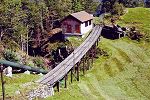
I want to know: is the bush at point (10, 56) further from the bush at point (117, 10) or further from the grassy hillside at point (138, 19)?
the bush at point (117, 10)

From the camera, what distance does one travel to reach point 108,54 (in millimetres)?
88688

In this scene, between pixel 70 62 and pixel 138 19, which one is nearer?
pixel 70 62

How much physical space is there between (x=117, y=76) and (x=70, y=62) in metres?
12.5

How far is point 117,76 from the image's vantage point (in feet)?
258

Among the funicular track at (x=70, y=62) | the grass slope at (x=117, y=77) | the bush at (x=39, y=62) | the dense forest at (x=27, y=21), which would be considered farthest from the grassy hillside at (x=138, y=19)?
the bush at (x=39, y=62)

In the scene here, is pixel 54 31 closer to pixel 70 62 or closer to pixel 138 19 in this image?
pixel 138 19

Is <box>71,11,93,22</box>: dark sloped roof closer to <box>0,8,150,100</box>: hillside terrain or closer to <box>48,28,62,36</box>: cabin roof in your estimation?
<box>48,28,62,36</box>: cabin roof

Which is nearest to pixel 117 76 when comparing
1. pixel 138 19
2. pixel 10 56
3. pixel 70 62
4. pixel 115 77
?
pixel 115 77

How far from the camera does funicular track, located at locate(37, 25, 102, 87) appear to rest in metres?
61.3

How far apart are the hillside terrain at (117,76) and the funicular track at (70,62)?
2.49m

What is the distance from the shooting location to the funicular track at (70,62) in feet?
201

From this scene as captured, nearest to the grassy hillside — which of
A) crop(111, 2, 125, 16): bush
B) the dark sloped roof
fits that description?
crop(111, 2, 125, 16): bush

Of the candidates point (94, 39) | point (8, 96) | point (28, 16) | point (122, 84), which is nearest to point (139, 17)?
point (94, 39)

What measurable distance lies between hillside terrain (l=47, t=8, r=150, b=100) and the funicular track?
2.49m
